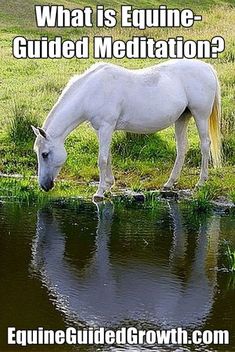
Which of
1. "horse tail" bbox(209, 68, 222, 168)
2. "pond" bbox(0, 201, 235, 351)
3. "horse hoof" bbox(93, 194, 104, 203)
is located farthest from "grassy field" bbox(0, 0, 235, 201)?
"pond" bbox(0, 201, 235, 351)

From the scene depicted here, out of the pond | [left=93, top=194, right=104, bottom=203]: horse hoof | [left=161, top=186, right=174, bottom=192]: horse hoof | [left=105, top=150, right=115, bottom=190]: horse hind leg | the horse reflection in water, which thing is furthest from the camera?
[left=161, top=186, right=174, bottom=192]: horse hoof

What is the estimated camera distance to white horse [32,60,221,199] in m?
11.1

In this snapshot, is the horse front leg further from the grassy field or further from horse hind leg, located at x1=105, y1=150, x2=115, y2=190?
the grassy field

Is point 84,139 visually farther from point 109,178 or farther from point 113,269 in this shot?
point 113,269

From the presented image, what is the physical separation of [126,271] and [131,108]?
4.20 m

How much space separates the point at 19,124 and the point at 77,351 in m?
8.91

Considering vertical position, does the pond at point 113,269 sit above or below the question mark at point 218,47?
below

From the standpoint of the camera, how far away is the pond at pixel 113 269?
21.7 ft

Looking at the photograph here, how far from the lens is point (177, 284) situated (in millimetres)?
7617

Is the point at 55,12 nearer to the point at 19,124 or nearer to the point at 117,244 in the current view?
the point at 19,124

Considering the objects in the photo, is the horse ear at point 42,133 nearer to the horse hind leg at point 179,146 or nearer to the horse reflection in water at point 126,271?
the horse reflection in water at point 126,271

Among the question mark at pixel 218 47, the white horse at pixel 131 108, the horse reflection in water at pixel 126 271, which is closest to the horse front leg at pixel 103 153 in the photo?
the white horse at pixel 131 108

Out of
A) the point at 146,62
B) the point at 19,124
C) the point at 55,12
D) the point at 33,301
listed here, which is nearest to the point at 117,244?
the point at 33,301

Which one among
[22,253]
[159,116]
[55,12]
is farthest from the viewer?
[55,12]
